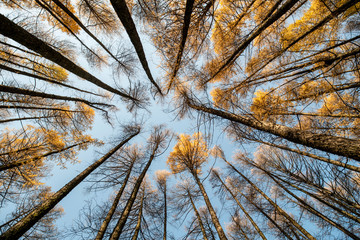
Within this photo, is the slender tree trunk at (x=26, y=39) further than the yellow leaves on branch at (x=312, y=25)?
No

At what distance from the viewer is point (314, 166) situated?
2320 millimetres

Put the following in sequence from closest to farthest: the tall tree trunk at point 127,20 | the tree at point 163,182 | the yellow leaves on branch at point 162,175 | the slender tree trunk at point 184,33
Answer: the slender tree trunk at point 184,33 → the tall tree trunk at point 127,20 → the tree at point 163,182 → the yellow leaves on branch at point 162,175

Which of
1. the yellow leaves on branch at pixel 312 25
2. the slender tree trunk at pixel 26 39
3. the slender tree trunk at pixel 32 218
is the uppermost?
the yellow leaves on branch at pixel 312 25

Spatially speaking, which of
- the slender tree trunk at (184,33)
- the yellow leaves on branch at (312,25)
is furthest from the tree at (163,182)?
the yellow leaves on branch at (312,25)

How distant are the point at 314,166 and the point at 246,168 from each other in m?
7.46

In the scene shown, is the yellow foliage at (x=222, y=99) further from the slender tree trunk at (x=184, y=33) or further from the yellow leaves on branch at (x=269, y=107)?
the slender tree trunk at (x=184, y=33)

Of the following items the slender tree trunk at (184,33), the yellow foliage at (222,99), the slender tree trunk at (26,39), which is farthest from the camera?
the yellow foliage at (222,99)

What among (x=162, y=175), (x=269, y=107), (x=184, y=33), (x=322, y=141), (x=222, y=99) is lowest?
(x=322, y=141)

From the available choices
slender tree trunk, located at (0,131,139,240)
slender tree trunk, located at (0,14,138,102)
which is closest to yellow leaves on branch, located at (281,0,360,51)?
slender tree trunk, located at (0,14,138,102)

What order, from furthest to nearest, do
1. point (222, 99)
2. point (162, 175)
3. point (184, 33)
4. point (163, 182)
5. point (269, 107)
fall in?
point (162, 175) → point (163, 182) → point (222, 99) → point (269, 107) → point (184, 33)

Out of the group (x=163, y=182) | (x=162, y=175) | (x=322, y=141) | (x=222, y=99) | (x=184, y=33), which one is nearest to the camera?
(x=322, y=141)

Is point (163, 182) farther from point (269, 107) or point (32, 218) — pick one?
point (269, 107)

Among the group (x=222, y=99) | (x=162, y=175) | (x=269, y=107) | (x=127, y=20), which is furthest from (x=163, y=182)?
(x=127, y=20)

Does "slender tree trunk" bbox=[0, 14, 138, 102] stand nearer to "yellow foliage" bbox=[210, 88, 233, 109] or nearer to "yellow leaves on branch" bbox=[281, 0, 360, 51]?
"yellow foliage" bbox=[210, 88, 233, 109]
